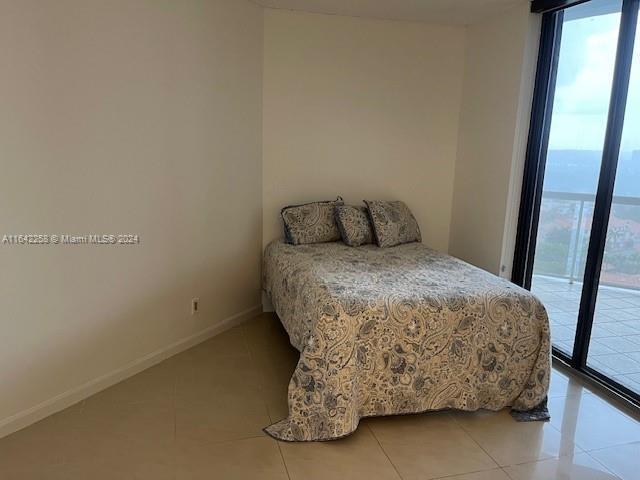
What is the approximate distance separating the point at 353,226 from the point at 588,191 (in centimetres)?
155

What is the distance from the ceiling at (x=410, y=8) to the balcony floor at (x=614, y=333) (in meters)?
1.99

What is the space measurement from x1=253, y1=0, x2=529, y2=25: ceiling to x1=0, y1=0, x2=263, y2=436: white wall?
0.40m

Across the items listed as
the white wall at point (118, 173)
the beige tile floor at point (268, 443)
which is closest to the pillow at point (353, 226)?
the white wall at point (118, 173)

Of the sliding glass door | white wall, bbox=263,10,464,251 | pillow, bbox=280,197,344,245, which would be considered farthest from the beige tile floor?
white wall, bbox=263,10,464,251

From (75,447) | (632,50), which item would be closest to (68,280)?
(75,447)

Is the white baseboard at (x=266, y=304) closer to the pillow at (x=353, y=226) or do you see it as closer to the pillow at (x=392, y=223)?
the pillow at (x=353, y=226)

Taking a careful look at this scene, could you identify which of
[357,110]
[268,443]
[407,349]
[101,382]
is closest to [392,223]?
[357,110]

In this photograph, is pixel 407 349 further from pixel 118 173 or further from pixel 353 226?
pixel 118 173

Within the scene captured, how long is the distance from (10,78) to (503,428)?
2.81 m

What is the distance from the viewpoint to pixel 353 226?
11.5ft

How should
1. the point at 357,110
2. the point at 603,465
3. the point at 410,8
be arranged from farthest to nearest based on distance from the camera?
the point at 357,110, the point at 410,8, the point at 603,465

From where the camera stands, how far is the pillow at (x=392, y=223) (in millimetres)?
3498

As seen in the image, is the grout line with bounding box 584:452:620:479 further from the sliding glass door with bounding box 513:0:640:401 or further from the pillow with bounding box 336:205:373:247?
the pillow with bounding box 336:205:373:247

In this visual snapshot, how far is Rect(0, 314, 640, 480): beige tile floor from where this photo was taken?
79.5 inches
